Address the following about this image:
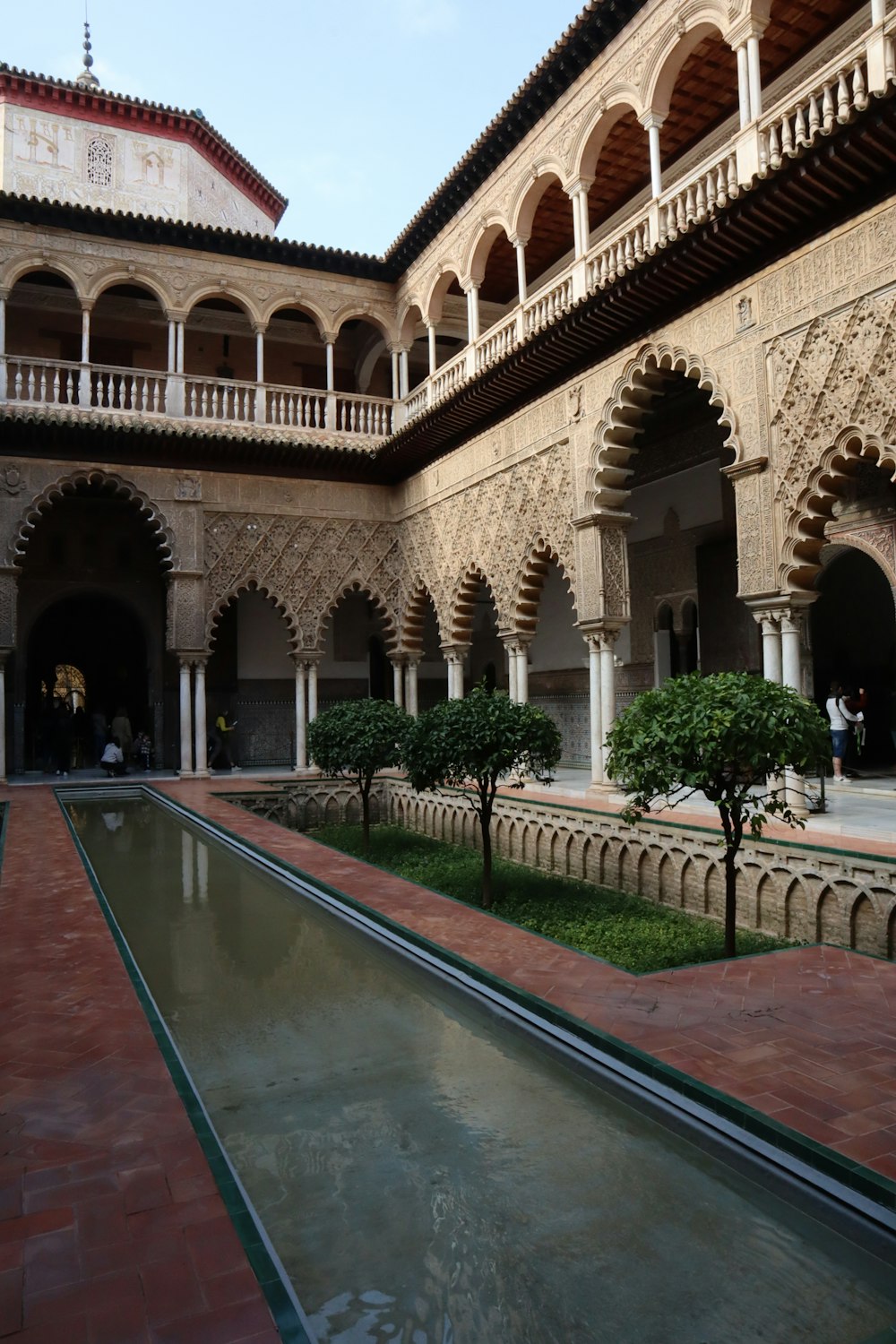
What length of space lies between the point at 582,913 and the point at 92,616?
42.9ft

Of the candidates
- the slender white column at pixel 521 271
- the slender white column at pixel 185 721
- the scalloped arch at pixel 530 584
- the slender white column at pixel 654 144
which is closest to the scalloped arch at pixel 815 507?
the slender white column at pixel 654 144

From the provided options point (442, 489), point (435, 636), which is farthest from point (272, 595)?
point (435, 636)

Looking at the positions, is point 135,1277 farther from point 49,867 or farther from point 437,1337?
point 49,867

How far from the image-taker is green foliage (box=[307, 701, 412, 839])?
9.57 meters

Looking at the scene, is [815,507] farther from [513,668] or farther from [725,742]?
[513,668]

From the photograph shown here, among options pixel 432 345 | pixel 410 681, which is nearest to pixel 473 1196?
pixel 410 681

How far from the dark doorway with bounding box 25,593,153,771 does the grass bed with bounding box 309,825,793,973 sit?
891cm

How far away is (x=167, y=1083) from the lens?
292 centimetres

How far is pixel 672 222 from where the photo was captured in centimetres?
880

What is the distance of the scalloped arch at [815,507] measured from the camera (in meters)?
6.93

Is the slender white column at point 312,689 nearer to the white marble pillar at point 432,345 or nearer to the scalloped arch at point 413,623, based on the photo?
the scalloped arch at point 413,623

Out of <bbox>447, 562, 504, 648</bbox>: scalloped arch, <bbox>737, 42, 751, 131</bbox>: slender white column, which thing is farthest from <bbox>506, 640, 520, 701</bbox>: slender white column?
<bbox>737, 42, 751, 131</bbox>: slender white column

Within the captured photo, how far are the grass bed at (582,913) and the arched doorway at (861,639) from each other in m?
4.91

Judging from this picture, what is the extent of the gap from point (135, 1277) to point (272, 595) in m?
13.4
